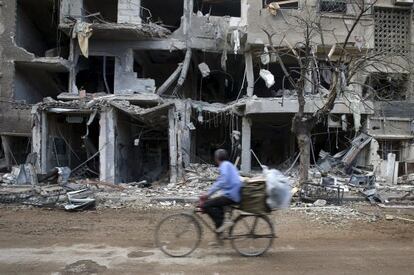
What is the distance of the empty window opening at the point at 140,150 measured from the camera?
65.8ft

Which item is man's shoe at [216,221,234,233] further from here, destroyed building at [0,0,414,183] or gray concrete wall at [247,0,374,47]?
gray concrete wall at [247,0,374,47]

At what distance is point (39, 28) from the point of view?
94.5 ft

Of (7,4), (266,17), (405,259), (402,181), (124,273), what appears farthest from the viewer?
(7,4)

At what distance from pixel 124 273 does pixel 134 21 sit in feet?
62.5

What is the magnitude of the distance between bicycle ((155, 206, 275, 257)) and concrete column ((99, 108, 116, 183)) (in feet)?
37.6

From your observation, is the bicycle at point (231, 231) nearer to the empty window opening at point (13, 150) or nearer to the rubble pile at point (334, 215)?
the rubble pile at point (334, 215)

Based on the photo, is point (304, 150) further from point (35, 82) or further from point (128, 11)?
point (35, 82)

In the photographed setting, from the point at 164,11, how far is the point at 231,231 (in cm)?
2258

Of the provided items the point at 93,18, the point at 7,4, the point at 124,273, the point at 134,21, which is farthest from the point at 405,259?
the point at 7,4

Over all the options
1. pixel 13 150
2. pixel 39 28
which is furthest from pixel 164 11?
pixel 13 150

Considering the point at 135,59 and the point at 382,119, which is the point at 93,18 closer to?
the point at 135,59

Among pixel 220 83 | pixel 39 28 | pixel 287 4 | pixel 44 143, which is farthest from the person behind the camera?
pixel 39 28

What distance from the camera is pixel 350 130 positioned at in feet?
77.0

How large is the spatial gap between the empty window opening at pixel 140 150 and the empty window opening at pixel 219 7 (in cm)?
811
